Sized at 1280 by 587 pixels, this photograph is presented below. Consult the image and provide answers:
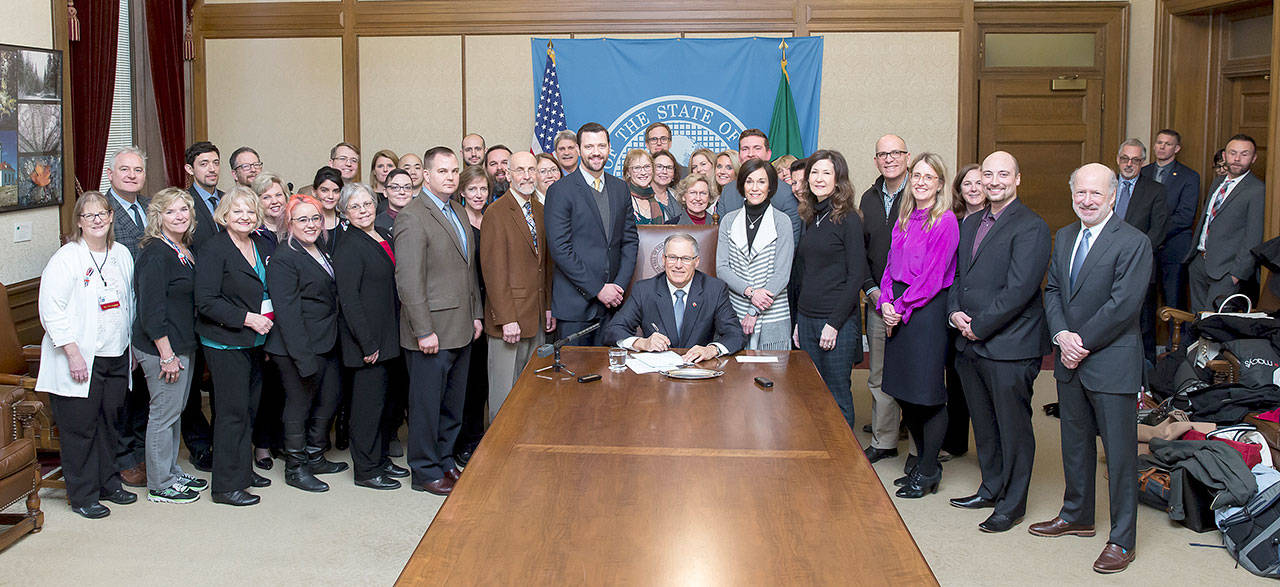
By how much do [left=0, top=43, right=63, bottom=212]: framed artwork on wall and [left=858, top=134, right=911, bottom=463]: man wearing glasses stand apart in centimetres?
437

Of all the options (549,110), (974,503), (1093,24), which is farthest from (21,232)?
(1093,24)

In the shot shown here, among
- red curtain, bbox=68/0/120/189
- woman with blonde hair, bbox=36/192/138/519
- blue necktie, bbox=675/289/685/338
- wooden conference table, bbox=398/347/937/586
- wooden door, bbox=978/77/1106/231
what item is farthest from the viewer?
wooden door, bbox=978/77/1106/231

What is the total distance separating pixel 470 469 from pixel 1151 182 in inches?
246

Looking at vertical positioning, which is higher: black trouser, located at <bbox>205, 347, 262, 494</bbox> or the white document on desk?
the white document on desk

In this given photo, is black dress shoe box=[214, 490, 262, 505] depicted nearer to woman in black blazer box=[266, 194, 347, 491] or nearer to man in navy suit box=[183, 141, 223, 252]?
woman in black blazer box=[266, 194, 347, 491]

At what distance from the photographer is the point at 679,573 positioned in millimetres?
2277

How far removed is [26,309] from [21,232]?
0.42 meters

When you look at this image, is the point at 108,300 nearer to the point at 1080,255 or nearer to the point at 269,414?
the point at 269,414

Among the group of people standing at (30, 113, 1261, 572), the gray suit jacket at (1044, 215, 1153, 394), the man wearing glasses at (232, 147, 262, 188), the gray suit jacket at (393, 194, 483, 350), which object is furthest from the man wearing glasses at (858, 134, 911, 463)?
the man wearing glasses at (232, 147, 262, 188)

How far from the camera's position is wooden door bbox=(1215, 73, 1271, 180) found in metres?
7.54

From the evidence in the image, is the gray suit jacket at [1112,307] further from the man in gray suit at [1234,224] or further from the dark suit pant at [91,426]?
the dark suit pant at [91,426]

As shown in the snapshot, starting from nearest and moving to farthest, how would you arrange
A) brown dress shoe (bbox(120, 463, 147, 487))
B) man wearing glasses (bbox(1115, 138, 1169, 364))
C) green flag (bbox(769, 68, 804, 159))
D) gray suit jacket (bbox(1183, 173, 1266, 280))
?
brown dress shoe (bbox(120, 463, 147, 487)) → gray suit jacket (bbox(1183, 173, 1266, 280)) → man wearing glasses (bbox(1115, 138, 1169, 364)) → green flag (bbox(769, 68, 804, 159))

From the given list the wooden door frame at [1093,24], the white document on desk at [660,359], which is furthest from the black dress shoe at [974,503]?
the wooden door frame at [1093,24]

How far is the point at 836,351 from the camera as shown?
5258 mm
